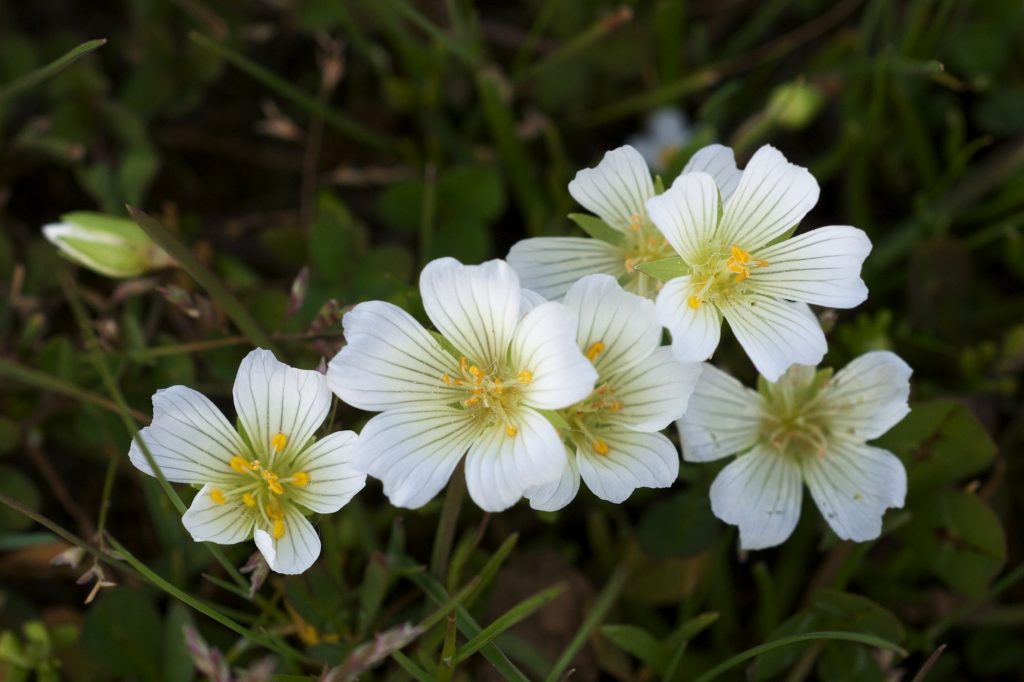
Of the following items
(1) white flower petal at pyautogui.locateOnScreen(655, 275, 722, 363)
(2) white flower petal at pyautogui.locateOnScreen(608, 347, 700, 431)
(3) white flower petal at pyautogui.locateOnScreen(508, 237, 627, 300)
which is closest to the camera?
(1) white flower petal at pyautogui.locateOnScreen(655, 275, 722, 363)

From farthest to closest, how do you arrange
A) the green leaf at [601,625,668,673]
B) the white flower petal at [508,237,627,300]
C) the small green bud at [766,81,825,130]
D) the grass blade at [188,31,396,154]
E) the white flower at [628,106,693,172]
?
the white flower at [628,106,693,172], the small green bud at [766,81,825,130], the grass blade at [188,31,396,154], the green leaf at [601,625,668,673], the white flower petal at [508,237,627,300]

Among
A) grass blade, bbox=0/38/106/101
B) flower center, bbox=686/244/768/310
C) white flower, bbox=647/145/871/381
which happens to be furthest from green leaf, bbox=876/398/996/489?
grass blade, bbox=0/38/106/101

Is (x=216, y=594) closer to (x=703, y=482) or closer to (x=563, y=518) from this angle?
(x=563, y=518)

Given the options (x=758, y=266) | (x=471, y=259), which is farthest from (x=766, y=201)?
(x=471, y=259)

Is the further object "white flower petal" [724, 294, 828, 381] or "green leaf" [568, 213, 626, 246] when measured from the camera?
"green leaf" [568, 213, 626, 246]

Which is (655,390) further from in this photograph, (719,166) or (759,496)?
(719,166)

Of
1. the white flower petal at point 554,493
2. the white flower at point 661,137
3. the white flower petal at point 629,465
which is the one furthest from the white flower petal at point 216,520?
the white flower at point 661,137

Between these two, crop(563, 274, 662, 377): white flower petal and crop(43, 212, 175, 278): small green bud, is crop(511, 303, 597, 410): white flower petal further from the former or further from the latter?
crop(43, 212, 175, 278): small green bud
